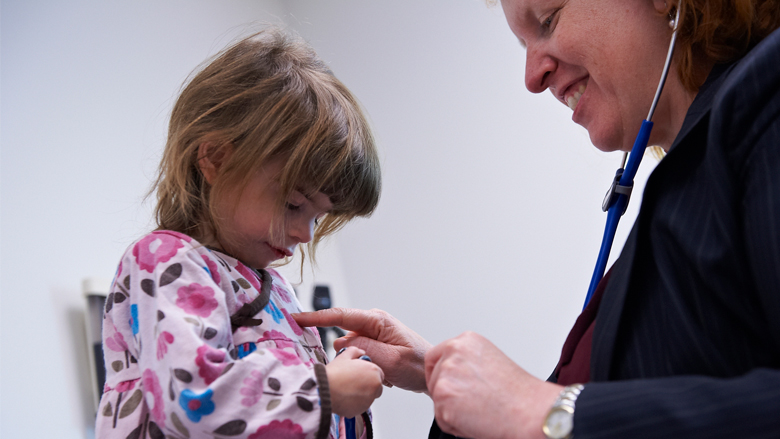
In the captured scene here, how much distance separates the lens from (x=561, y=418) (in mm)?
532

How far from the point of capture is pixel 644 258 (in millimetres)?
669

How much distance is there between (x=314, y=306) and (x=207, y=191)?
1482 mm

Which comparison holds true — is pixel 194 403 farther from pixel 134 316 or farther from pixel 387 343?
pixel 387 343

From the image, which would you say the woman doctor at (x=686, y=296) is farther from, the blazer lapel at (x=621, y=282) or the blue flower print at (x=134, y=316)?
the blue flower print at (x=134, y=316)

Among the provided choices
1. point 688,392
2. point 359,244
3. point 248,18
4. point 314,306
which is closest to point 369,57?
point 248,18

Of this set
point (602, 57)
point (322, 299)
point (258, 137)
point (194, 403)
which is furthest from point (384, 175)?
point (194, 403)

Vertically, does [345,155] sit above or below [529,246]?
above

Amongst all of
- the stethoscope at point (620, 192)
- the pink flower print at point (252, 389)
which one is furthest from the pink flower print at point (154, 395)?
the stethoscope at point (620, 192)

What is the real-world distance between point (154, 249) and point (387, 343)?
1.58 ft

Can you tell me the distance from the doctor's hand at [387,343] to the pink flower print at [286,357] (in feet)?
0.81

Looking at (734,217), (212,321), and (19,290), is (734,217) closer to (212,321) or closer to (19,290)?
(212,321)

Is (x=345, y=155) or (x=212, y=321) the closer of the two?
(x=212, y=321)

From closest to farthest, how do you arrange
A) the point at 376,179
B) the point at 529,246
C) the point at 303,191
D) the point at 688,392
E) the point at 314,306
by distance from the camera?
the point at 688,392 < the point at 303,191 < the point at 376,179 < the point at 529,246 < the point at 314,306

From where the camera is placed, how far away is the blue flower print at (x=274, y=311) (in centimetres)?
90
